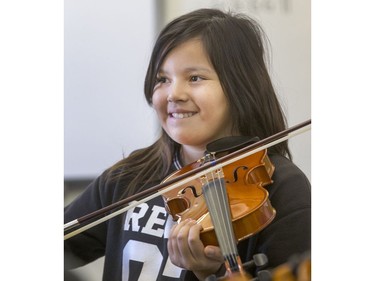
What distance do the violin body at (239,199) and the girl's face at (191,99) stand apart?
57mm

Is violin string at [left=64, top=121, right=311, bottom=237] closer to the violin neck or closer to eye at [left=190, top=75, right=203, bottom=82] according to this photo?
the violin neck

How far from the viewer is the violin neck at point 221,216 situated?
54.6 inches

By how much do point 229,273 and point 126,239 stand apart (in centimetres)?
20

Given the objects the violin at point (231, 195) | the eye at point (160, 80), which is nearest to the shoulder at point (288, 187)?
the violin at point (231, 195)

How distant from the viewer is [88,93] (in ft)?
4.97

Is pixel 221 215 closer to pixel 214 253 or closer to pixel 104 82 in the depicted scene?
pixel 214 253

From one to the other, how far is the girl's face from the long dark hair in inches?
0.4

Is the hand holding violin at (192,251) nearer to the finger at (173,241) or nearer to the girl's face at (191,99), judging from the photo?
the finger at (173,241)

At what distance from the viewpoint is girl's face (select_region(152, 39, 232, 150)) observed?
1460mm

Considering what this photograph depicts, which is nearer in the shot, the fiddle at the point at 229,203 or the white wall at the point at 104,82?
the fiddle at the point at 229,203

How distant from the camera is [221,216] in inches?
54.9
